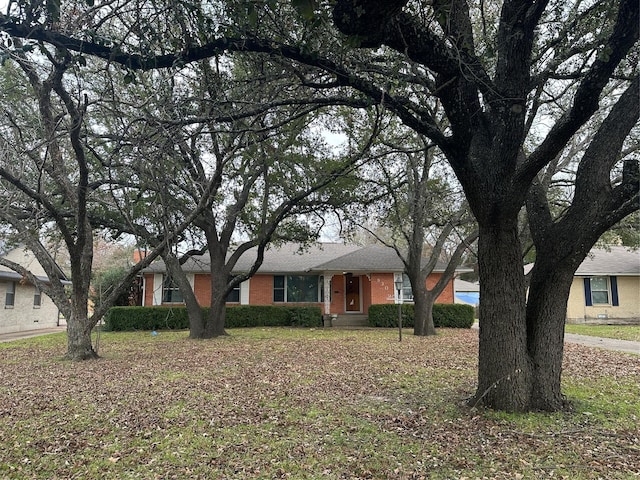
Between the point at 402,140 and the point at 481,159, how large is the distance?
7459mm

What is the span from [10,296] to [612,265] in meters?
28.8

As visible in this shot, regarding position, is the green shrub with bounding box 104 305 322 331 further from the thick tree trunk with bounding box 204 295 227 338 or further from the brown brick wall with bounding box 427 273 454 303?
the brown brick wall with bounding box 427 273 454 303

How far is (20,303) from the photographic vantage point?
818 inches

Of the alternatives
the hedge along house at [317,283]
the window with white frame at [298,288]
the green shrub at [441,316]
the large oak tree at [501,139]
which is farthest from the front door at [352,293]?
the large oak tree at [501,139]

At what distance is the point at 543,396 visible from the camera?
5.46 meters

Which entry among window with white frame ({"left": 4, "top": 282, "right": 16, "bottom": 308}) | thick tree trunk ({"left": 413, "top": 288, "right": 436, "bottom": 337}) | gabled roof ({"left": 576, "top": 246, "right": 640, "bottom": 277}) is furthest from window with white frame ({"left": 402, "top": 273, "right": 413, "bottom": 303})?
window with white frame ({"left": 4, "top": 282, "right": 16, "bottom": 308})

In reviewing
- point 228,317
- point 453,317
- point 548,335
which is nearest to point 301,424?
point 548,335

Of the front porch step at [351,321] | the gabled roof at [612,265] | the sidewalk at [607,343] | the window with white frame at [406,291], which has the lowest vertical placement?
the sidewalk at [607,343]

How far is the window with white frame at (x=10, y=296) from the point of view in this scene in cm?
1954

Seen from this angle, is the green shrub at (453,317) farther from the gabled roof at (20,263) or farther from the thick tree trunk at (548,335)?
the gabled roof at (20,263)

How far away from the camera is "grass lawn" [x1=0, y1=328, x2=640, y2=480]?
390cm

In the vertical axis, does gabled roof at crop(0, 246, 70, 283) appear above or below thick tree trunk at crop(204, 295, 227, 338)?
above

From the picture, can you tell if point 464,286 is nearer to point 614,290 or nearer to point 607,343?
point 614,290

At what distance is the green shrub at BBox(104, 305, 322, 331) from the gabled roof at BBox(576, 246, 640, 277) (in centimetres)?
1278
